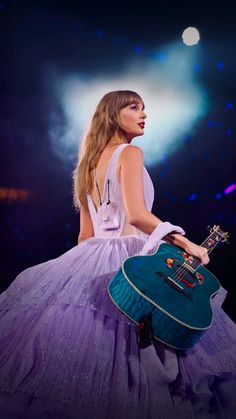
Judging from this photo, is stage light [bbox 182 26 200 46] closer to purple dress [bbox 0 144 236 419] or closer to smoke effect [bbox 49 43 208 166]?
smoke effect [bbox 49 43 208 166]

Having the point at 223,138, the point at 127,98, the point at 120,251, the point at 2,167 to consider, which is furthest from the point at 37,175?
the point at 223,138

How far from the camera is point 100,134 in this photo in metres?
2.12

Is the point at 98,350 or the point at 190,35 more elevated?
the point at 190,35

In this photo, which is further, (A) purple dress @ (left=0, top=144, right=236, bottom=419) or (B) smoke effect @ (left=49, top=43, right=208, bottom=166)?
(B) smoke effect @ (left=49, top=43, right=208, bottom=166)

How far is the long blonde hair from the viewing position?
6.70 ft

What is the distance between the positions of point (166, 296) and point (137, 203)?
1.66ft

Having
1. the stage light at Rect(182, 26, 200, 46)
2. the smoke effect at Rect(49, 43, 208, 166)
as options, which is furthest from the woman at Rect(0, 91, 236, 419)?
the stage light at Rect(182, 26, 200, 46)

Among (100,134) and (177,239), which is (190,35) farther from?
(177,239)

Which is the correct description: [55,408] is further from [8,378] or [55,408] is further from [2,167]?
[2,167]

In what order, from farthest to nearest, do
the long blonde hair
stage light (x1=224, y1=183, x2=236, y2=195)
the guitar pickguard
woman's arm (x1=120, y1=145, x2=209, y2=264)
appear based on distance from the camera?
stage light (x1=224, y1=183, x2=236, y2=195)
the long blonde hair
woman's arm (x1=120, y1=145, x2=209, y2=264)
the guitar pickguard

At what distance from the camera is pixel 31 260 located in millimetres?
2797

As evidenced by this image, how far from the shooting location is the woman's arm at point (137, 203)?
150cm

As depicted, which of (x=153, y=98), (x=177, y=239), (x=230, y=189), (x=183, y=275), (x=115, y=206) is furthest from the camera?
(x=153, y=98)

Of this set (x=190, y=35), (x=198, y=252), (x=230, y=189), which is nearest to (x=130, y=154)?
(x=198, y=252)
